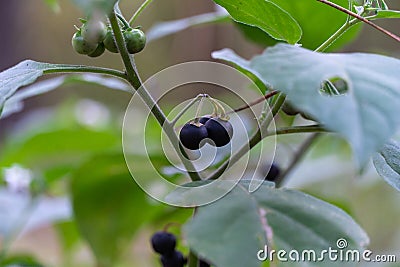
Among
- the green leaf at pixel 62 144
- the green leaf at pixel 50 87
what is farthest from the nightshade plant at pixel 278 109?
the green leaf at pixel 62 144

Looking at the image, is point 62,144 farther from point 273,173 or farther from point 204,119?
point 204,119

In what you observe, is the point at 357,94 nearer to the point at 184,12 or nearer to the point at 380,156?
the point at 380,156

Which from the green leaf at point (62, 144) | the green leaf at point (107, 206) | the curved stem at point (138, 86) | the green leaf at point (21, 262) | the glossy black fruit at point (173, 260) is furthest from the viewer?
the green leaf at point (62, 144)

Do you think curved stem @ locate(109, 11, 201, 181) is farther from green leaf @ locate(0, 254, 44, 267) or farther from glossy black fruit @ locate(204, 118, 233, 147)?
green leaf @ locate(0, 254, 44, 267)

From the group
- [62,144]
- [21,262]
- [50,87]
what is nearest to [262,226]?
[50,87]

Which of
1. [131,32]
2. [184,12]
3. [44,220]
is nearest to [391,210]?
[44,220]

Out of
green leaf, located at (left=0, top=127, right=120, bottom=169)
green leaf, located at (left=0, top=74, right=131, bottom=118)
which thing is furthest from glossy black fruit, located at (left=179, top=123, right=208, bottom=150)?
green leaf, located at (left=0, top=127, right=120, bottom=169)

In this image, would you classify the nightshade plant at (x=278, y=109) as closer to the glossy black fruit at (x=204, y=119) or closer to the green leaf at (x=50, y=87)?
the glossy black fruit at (x=204, y=119)
